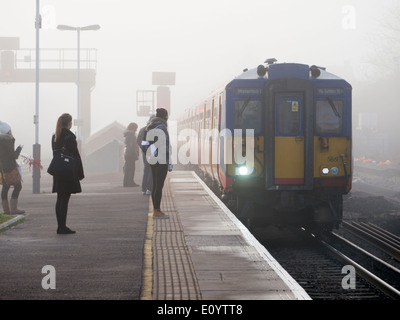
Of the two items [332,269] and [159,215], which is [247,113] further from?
[332,269]

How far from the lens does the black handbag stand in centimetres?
944

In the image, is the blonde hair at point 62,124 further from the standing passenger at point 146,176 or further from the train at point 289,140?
the standing passenger at point 146,176

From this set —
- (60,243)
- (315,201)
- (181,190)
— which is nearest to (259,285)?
(60,243)

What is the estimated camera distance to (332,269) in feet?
35.2

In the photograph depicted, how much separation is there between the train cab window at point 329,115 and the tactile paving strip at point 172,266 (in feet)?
10.8

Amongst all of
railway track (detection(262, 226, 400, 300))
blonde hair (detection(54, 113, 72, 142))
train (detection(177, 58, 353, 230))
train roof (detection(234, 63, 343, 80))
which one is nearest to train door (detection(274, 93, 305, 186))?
train (detection(177, 58, 353, 230))

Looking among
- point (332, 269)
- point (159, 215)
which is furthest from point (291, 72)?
point (332, 269)

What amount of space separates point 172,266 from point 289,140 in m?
5.53

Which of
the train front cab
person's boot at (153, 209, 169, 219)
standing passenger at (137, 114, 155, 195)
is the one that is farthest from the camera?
standing passenger at (137, 114, 155, 195)

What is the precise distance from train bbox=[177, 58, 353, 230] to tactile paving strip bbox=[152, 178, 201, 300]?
2.02m

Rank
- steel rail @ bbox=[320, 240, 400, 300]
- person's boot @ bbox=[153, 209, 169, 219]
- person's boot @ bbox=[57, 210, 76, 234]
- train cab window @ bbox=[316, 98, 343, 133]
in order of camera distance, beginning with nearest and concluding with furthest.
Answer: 1. steel rail @ bbox=[320, 240, 400, 300]
2. person's boot @ bbox=[57, 210, 76, 234]
3. person's boot @ bbox=[153, 209, 169, 219]
4. train cab window @ bbox=[316, 98, 343, 133]

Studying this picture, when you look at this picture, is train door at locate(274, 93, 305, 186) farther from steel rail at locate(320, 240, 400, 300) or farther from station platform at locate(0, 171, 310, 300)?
steel rail at locate(320, 240, 400, 300)
